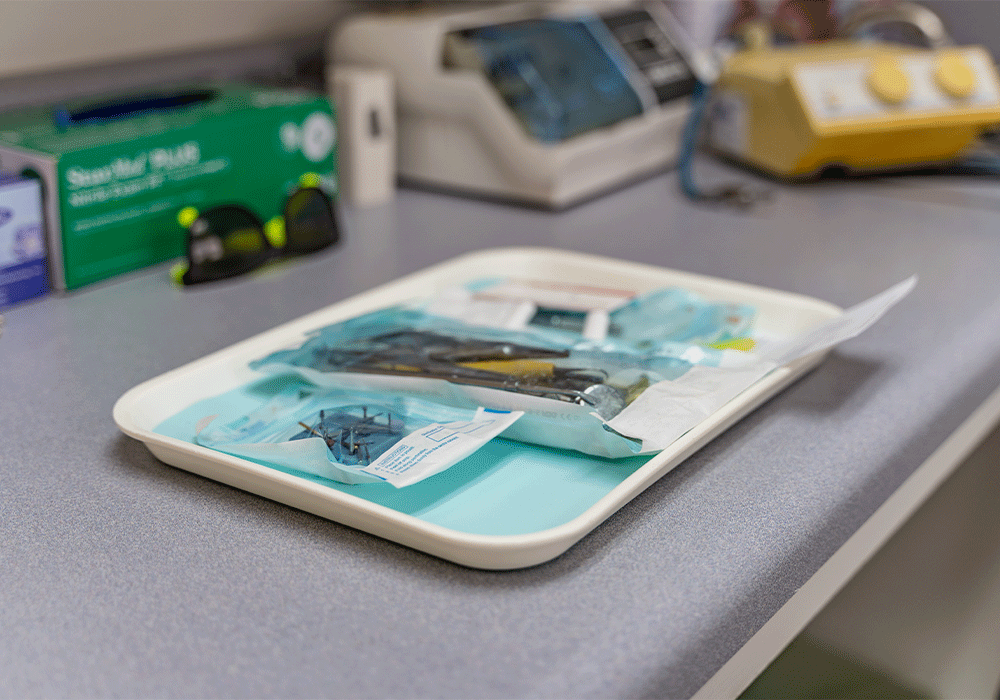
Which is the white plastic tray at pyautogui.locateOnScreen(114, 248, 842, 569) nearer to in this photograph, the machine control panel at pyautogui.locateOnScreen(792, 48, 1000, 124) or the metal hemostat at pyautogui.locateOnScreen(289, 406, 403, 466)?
Result: the metal hemostat at pyautogui.locateOnScreen(289, 406, 403, 466)

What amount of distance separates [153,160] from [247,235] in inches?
4.0

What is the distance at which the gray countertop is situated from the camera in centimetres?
41

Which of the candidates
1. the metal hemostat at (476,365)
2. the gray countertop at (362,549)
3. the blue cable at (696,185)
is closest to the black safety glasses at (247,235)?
the gray countertop at (362,549)

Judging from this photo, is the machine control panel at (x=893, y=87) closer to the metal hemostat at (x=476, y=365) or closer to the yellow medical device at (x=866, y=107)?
the yellow medical device at (x=866, y=107)

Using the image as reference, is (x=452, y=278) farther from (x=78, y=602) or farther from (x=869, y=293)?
(x=78, y=602)

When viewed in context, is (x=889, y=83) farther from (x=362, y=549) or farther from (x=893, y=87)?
(x=362, y=549)

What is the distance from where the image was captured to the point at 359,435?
537mm

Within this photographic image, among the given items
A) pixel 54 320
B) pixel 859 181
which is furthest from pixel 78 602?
pixel 859 181

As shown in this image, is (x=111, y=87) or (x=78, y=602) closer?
(x=78, y=602)

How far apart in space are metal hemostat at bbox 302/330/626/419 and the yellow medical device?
2.14ft

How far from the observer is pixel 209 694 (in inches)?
15.5

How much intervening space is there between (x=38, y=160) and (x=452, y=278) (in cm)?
34

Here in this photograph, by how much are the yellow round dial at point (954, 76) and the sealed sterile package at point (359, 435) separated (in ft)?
2.80

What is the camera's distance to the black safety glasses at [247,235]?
0.87 metres
